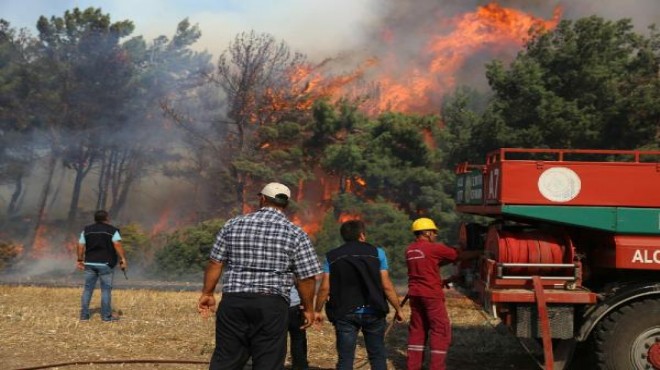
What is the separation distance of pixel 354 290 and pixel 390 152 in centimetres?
2174

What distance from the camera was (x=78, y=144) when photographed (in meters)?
32.1

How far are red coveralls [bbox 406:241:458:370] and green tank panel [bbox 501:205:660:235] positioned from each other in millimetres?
873

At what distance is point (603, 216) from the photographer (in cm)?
623

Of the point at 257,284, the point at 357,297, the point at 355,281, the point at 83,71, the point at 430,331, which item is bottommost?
the point at 430,331

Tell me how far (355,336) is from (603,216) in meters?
2.60

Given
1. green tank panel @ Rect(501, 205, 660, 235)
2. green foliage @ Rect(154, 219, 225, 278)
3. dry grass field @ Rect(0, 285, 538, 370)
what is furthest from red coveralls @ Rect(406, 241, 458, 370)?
green foliage @ Rect(154, 219, 225, 278)

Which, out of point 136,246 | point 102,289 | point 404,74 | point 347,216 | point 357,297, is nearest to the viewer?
point 357,297

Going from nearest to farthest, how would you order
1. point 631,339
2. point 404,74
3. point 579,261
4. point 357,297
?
point 357,297, point 631,339, point 579,261, point 404,74

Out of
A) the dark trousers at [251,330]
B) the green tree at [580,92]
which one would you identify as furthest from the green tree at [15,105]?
the dark trousers at [251,330]

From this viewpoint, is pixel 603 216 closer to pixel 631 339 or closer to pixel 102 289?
pixel 631 339

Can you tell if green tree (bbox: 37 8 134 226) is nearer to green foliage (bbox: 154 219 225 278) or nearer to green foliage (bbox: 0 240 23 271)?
green foliage (bbox: 0 240 23 271)

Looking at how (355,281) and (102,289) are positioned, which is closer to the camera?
(355,281)

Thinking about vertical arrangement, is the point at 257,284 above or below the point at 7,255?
above

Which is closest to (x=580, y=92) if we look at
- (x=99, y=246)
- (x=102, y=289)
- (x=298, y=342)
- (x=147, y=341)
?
(x=99, y=246)
